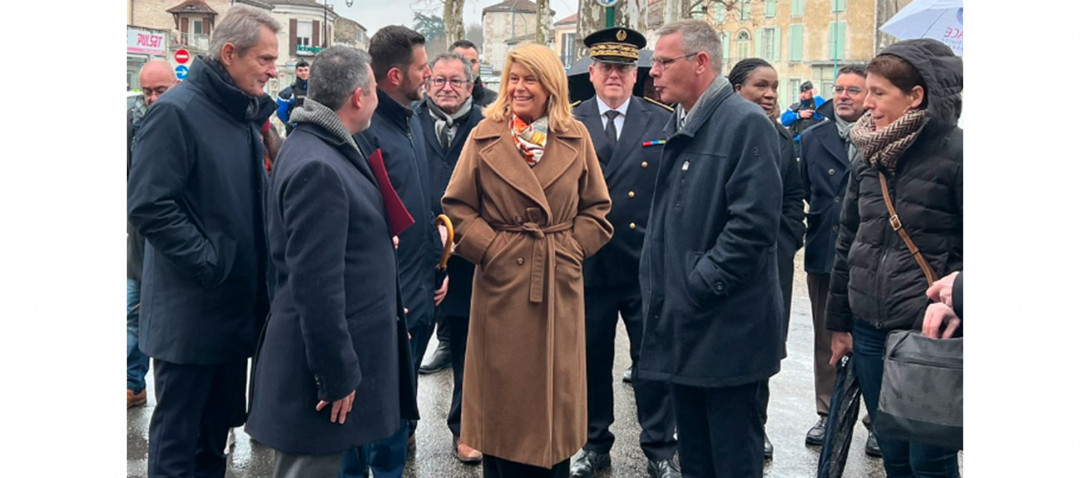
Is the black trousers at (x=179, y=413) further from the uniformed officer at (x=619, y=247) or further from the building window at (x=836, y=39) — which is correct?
the building window at (x=836, y=39)

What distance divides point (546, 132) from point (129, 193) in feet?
5.55

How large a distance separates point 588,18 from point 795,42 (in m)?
60.3

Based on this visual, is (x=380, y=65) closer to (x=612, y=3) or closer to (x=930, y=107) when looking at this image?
(x=930, y=107)

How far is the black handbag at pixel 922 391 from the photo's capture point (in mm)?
3260

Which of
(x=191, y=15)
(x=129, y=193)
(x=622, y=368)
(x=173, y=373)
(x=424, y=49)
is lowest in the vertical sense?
(x=622, y=368)

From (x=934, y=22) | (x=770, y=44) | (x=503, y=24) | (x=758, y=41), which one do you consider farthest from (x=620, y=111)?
(x=503, y=24)

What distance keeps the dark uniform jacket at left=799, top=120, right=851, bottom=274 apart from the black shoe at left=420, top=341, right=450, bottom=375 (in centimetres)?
298

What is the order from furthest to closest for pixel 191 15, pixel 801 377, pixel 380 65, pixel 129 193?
pixel 191 15, pixel 801 377, pixel 380 65, pixel 129 193

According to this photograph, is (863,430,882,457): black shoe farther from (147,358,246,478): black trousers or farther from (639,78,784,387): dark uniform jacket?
(147,358,246,478): black trousers

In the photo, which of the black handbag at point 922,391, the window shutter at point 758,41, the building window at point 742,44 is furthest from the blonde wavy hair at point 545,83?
the building window at point 742,44

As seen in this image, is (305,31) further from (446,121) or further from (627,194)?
(627,194)

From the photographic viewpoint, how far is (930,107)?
12.7ft

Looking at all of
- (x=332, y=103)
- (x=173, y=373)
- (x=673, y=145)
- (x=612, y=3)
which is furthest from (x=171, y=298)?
(x=612, y=3)

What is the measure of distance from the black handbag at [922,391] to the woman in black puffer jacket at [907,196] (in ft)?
1.60
